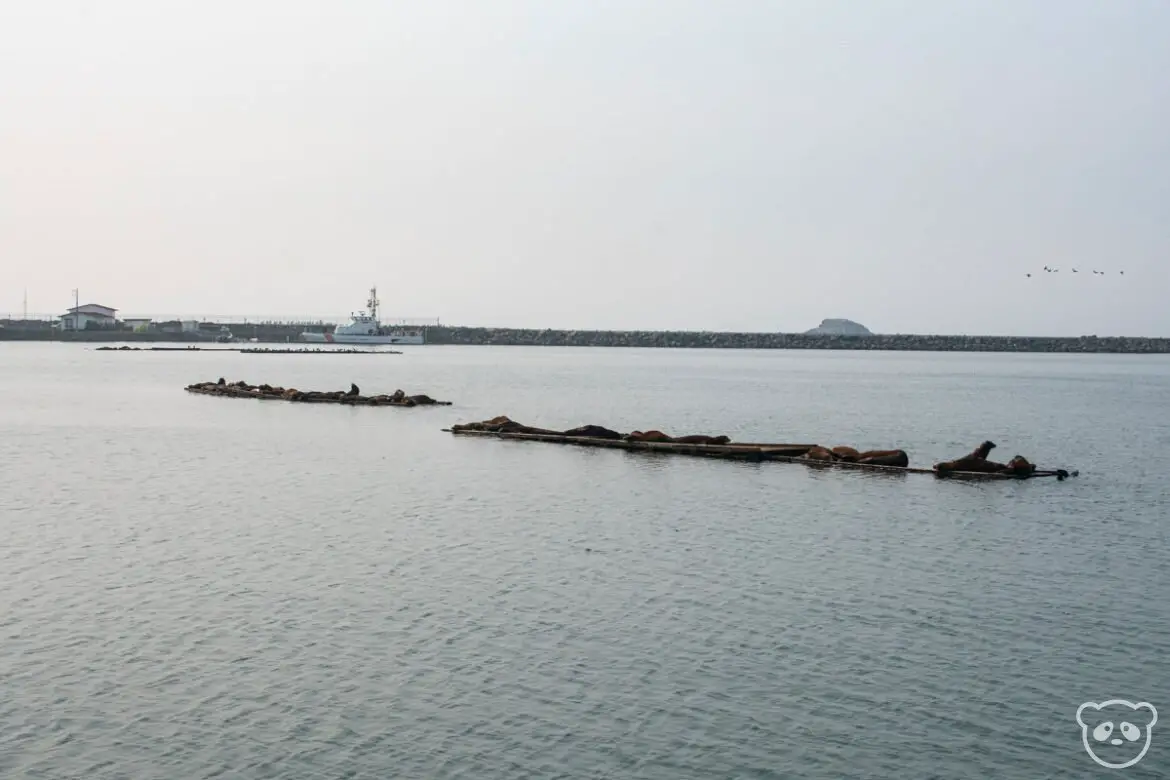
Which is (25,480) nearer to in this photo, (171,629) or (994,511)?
(171,629)

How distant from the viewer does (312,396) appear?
64.3 meters

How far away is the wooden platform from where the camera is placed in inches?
1396

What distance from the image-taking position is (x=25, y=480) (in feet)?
106

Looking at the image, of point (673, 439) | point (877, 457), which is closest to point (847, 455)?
point (877, 457)

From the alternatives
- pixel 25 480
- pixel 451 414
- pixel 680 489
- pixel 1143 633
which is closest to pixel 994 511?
pixel 680 489

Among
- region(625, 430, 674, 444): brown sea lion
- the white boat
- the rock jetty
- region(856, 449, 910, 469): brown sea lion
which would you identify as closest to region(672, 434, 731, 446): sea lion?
region(625, 430, 674, 444): brown sea lion

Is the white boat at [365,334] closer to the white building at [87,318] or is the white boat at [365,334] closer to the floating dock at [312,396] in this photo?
the white building at [87,318]

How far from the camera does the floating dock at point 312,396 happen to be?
60125 mm

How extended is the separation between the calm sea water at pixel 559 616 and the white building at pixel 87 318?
478ft

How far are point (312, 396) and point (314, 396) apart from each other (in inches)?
4.4

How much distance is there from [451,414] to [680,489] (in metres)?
26.6

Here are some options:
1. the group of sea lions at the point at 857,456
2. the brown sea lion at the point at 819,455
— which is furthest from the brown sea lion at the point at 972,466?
the brown sea lion at the point at 819,455

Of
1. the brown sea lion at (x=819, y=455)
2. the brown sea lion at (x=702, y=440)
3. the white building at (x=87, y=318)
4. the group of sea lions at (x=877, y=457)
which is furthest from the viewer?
the white building at (x=87, y=318)

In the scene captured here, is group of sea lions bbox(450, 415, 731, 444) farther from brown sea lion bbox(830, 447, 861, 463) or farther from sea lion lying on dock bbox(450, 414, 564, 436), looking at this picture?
brown sea lion bbox(830, 447, 861, 463)
